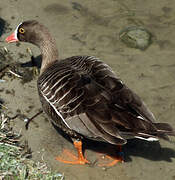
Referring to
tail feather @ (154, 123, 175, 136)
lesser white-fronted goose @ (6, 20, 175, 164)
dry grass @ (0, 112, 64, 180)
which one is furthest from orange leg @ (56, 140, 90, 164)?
tail feather @ (154, 123, 175, 136)

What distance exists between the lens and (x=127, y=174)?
227 inches

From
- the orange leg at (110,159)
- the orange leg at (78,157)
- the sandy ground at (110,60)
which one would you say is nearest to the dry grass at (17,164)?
the sandy ground at (110,60)

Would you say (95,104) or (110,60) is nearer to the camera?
(95,104)

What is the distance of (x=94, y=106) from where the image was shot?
206 inches

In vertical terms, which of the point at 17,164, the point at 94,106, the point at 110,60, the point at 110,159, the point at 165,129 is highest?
the point at 94,106

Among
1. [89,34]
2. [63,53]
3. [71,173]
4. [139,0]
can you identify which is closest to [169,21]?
[139,0]

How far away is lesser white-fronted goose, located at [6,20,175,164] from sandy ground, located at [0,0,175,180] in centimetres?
52

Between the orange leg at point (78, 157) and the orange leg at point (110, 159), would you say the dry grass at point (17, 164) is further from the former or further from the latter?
the orange leg at point (110, 159)

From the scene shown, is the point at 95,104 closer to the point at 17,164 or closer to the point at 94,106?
the point at 94,106

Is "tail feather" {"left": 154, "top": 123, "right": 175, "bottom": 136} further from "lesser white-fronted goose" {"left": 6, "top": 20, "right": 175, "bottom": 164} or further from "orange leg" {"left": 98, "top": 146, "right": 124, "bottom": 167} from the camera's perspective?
"orange leg" {"left": 98, "top": 146, "right": 124, "bottom": 167}

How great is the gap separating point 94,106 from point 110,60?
261 centimetres

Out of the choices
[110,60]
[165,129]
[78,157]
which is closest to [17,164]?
Answer: [78,157]

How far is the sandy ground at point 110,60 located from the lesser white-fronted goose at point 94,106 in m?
0.52

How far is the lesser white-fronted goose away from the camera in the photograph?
511 centimetres
